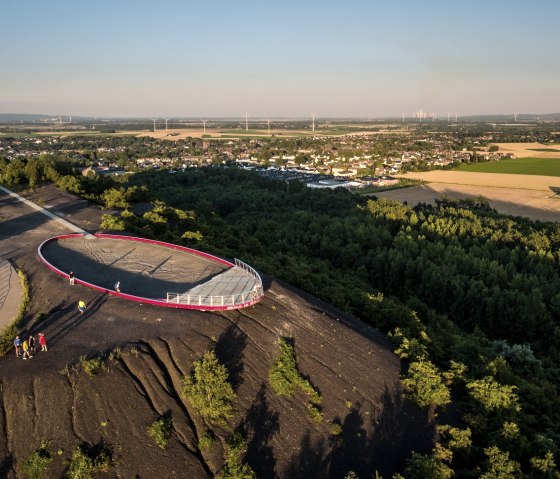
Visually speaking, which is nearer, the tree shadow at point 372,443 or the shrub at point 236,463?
the shrub at point 236,463

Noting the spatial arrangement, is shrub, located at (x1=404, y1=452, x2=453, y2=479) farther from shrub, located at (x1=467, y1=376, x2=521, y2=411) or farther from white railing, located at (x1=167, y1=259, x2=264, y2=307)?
white railing, located at (x1=167, y1=259, x2=264, y2=307)

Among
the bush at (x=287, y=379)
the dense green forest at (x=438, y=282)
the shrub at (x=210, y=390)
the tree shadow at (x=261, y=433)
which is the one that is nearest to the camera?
the tree shadow at (x=261, y=433)

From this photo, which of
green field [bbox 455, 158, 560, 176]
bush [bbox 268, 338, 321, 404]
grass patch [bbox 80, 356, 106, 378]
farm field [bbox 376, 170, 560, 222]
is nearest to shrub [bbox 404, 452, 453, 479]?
bush [bbox 268, 338, 321, 404]

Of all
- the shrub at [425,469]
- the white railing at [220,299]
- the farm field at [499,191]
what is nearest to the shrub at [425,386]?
the shrub at [425,469]

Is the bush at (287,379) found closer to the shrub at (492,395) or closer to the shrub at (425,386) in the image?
the shrub at (425,386)

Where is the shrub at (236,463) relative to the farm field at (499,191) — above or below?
above

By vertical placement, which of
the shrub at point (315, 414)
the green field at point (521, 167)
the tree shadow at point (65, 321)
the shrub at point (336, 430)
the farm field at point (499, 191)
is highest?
the tree shadow at point (65, 321)
